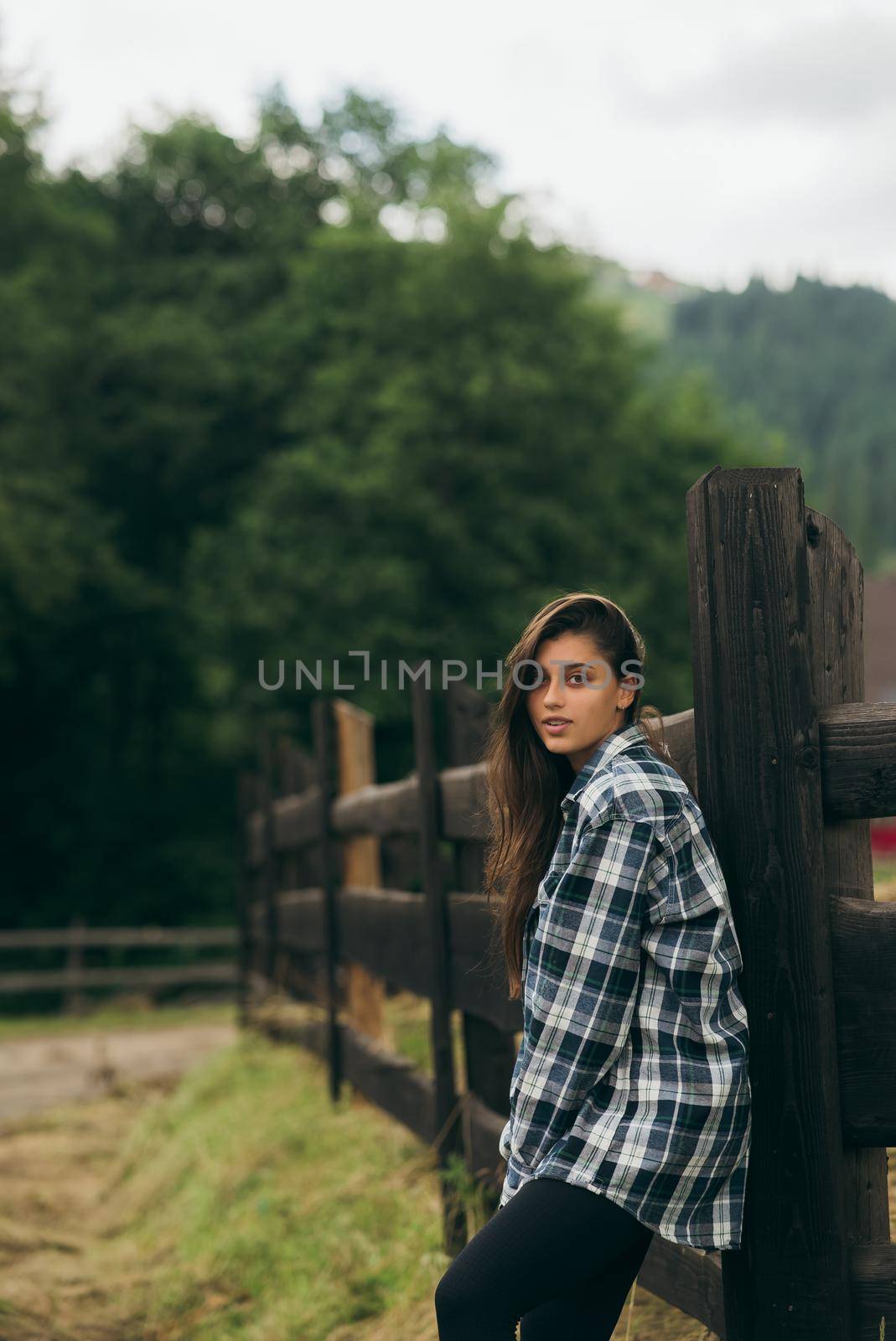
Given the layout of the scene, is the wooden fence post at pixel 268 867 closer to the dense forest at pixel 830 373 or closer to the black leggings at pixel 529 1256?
the black leggings at pixel 529 1256

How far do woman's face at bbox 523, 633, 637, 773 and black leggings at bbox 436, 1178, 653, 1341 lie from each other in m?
0.64

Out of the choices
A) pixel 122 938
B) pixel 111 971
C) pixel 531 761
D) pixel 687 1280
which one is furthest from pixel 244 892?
pixel 111 971

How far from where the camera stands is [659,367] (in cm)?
2745

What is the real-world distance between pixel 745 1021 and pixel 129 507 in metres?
22.1

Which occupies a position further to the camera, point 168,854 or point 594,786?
point 168,854

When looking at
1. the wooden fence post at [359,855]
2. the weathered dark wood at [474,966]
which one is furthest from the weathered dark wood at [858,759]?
the wooden fence post at [359,855]

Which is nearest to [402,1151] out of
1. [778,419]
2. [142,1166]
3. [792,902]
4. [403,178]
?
[142,1166]

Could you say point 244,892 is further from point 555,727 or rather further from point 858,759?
point 858,759

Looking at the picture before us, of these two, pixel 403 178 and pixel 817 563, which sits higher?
pixel 403 178

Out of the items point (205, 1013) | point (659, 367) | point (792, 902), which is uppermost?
point (659, 367)

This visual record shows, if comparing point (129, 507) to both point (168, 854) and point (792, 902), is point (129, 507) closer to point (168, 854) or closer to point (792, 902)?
point (168, 854)

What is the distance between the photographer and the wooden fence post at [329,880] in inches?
229

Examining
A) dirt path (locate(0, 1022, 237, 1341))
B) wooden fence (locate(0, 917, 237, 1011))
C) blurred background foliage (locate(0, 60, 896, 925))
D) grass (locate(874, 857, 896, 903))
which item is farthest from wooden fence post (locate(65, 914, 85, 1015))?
grass (locate(874, 857, 896, 903))

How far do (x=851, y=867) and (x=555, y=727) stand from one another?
50cm
